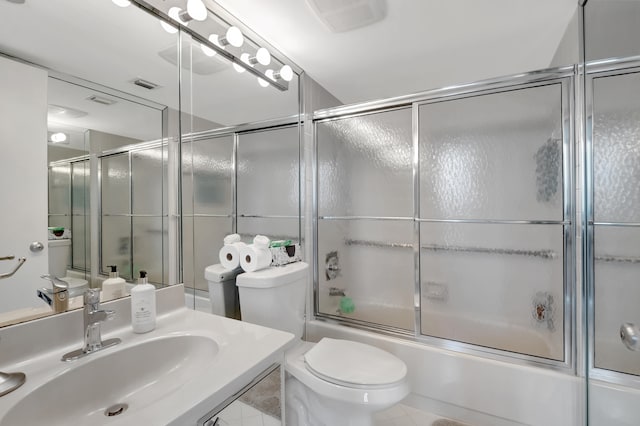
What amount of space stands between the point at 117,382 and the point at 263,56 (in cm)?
161

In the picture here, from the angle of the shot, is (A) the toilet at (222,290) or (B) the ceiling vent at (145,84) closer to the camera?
(B) the ceiling vent at (145,84)

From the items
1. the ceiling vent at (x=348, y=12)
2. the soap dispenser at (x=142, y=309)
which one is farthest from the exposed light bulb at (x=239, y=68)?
the soap dispenser at (x=142, y=309)

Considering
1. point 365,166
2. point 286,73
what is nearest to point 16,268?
point 286,73

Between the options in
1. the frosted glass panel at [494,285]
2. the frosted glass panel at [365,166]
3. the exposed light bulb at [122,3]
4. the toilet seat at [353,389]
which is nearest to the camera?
the exposed light bulb at [122,3]

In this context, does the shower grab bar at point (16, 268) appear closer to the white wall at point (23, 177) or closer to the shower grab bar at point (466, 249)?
the white wall at point (23, 177)

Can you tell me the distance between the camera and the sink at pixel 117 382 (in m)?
0.63

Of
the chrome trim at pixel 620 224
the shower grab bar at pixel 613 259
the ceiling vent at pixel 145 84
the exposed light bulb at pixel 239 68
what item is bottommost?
the shower grab bar at pixel 613 259

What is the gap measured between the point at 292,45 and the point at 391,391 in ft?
6.10

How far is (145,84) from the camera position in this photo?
1103mm

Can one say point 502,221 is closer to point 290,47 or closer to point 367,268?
point 367,268

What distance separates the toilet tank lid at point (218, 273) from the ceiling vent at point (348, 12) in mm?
1349

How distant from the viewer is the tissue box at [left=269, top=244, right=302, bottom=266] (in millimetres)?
1603

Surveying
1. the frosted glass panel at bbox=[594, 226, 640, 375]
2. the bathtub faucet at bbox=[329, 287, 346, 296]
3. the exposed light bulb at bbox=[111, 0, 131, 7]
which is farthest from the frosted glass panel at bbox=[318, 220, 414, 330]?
the exposed light bulb at bbox=[111, 0, 131, 7]

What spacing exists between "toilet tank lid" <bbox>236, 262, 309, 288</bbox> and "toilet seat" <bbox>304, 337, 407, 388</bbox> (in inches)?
14.4
